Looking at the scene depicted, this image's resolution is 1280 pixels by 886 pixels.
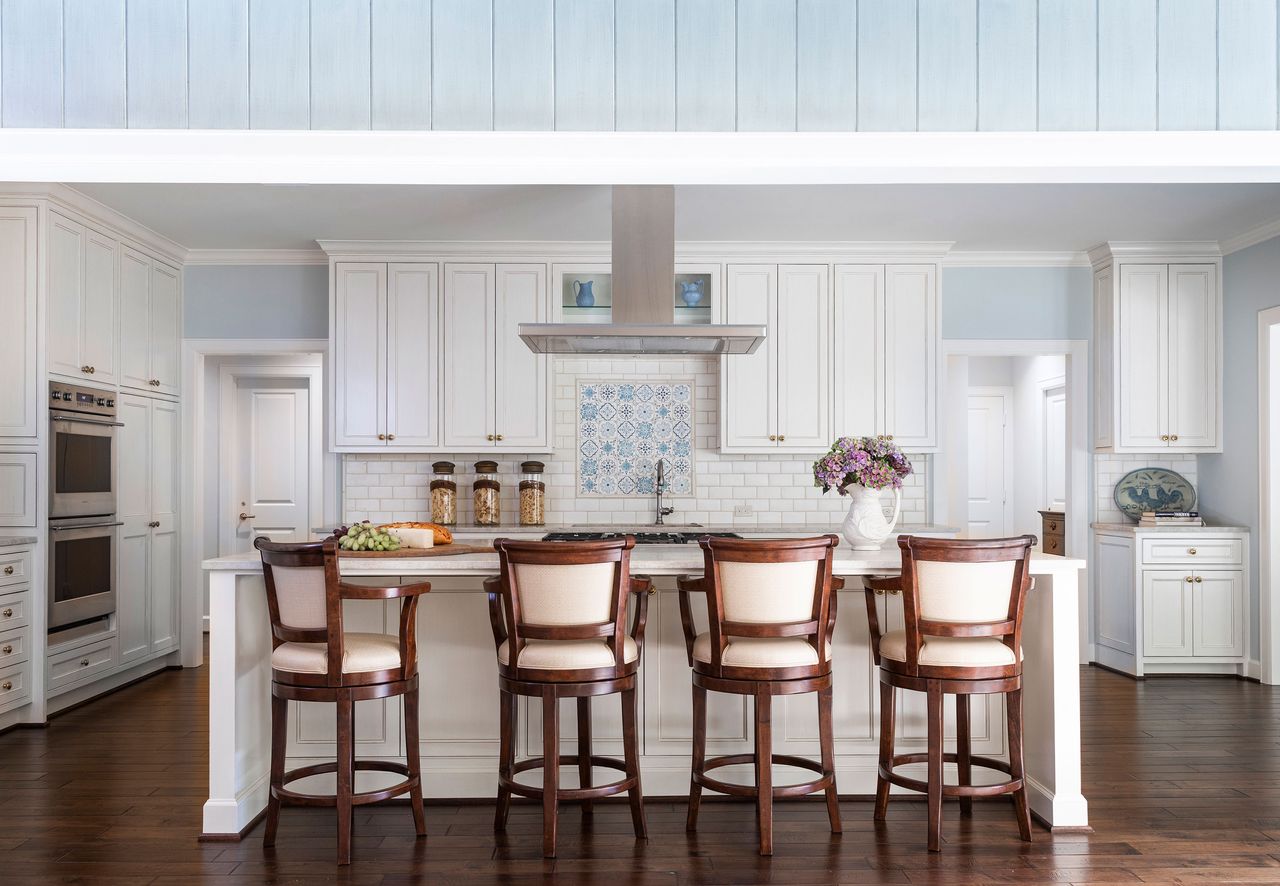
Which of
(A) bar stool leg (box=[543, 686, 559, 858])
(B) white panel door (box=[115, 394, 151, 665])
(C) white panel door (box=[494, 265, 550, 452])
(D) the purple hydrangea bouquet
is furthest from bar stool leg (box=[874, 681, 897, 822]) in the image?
(B) white panel door (box=[115, 394, 151, 665])

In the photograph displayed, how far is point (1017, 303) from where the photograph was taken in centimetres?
620

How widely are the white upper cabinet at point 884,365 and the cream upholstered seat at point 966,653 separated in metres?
2.81

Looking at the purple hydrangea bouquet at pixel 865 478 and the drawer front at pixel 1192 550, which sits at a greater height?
the purple hydrangea bouquet at pixel 865 478

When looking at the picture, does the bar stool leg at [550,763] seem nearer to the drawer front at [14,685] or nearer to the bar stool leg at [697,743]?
the bar stool leg at [697,743]

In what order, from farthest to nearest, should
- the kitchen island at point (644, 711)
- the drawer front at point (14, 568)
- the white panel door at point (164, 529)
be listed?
the white panel door at point (164, 529)
the drawer front at point (14, 568)
the kitchen island at point (644, 711)

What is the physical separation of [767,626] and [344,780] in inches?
55.9

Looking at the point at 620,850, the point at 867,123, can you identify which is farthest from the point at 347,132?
the point at 620,850

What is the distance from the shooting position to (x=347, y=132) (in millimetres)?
2328

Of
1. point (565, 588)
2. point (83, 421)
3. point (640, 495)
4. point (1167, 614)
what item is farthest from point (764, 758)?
point (83, 421)

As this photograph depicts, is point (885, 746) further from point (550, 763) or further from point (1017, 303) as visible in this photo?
point (1017, 303)

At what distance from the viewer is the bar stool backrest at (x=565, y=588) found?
287cm

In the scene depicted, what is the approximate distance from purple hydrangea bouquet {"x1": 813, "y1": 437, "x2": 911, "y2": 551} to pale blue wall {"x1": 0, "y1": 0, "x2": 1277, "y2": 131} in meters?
1.53

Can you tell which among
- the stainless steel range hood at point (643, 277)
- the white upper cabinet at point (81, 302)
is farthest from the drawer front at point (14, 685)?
the stainless steel range hood at point (643, 277)

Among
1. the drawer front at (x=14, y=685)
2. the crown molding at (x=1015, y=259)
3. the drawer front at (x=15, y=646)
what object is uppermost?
the crown molding at (x=1015, y=259)
